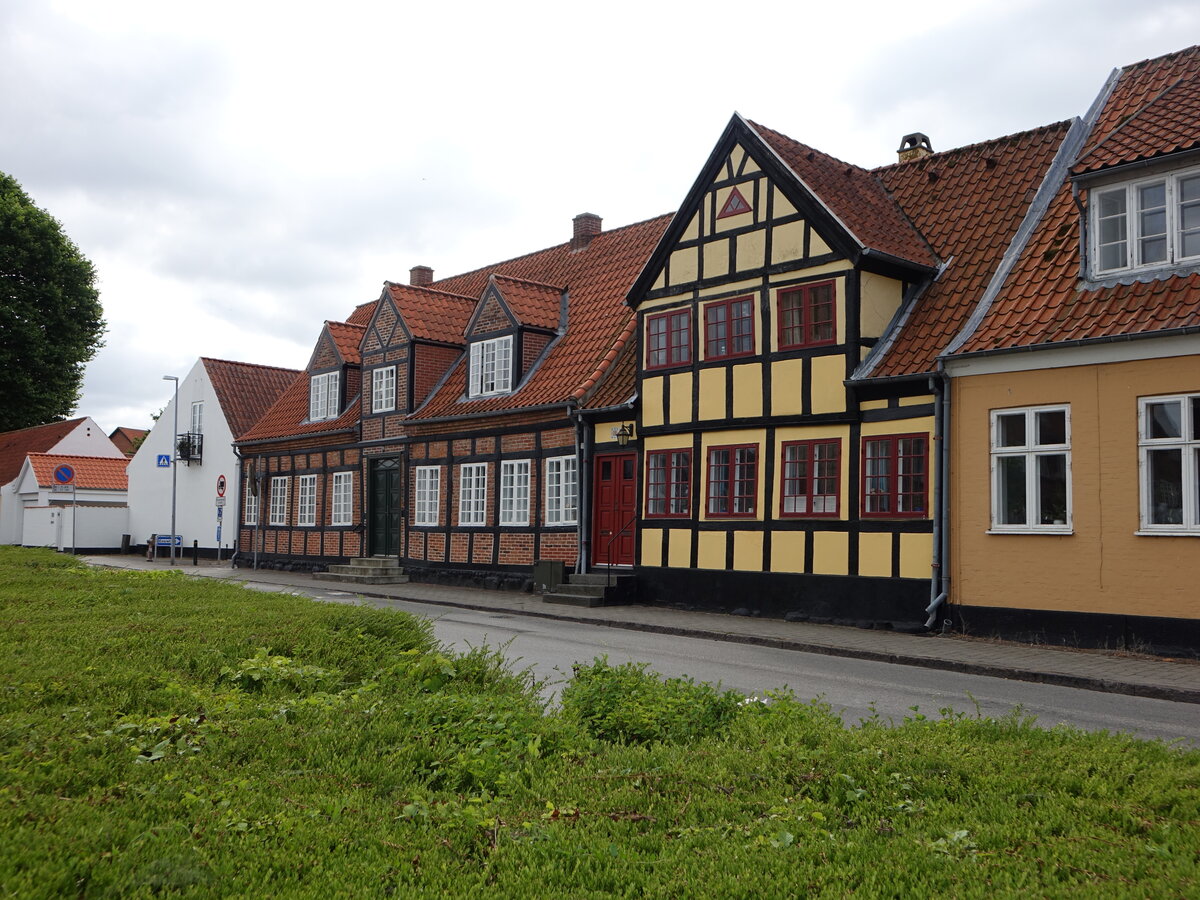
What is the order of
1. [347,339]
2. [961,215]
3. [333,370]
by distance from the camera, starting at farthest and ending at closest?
[347,339]
[333,370]
[961,215]

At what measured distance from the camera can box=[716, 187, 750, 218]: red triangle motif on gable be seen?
18.7 meters

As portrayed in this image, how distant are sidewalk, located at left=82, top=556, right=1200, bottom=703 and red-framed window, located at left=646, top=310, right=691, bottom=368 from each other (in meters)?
4.62

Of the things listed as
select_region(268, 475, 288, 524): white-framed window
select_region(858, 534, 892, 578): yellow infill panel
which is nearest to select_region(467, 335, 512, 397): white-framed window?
select_region(268, 475, 288, 524): white-framed window

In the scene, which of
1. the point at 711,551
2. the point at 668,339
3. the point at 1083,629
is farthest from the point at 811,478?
the point at 1083,629

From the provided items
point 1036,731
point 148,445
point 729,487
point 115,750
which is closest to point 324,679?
point 115,750

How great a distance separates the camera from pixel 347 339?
106ft

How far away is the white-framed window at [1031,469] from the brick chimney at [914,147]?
8634mm

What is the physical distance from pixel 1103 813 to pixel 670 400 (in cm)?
1516

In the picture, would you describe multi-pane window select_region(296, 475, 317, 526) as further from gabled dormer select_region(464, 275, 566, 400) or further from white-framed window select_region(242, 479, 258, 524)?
gabled dormer select_region(464, 275, 566, 400)

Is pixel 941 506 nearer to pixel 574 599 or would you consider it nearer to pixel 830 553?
pixel 830 553

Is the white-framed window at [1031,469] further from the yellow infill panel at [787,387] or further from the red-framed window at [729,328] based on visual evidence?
the red-framed window at [729,328]

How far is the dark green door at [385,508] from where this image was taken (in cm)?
2841

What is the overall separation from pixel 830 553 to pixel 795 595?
1.00 m

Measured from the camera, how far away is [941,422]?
1536cm
